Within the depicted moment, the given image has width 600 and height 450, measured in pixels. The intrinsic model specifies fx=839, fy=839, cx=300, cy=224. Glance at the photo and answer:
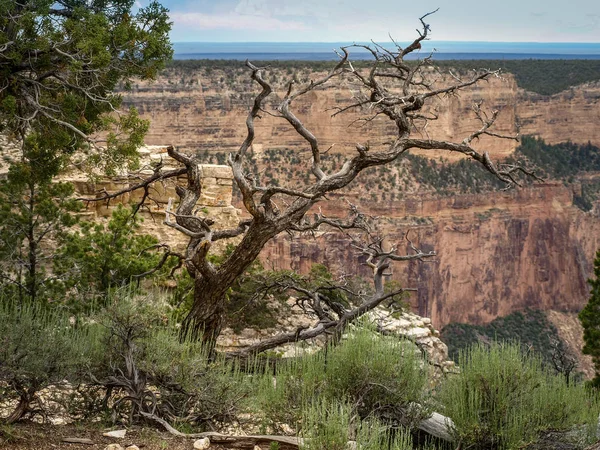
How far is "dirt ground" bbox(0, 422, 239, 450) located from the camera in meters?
7.05

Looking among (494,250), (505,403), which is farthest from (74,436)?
(494,250)

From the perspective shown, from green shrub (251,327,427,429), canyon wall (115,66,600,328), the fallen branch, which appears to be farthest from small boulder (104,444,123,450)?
canyon wall (115,66,600,328)

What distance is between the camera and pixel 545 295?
2427 inches

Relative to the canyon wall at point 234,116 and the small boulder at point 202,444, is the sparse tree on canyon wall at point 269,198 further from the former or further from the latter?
the canyon wall at point 234,116

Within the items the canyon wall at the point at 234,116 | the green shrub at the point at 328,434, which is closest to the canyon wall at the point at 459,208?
the canyon wall at the point at 234,116

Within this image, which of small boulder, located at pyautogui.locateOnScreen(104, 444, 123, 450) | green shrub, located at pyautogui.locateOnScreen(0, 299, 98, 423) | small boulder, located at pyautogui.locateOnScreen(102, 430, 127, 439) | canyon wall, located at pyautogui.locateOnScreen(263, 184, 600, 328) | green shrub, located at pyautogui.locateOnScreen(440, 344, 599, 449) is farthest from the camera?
canyon wall, located at pyautogui.locateOnScreen(263, 184, 600, 328)

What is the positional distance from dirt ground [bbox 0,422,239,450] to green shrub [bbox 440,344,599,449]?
2.34m

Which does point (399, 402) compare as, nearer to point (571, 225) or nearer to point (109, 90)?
point (109, 90)

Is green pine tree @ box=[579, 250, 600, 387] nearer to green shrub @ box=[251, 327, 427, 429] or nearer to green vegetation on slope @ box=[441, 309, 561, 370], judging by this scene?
green shrub @ box=[251, 327, 427, 429]

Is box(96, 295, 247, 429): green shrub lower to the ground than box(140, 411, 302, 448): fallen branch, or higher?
higher

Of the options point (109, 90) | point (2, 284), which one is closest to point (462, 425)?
point (109, 90)

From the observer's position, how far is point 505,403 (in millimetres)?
7836

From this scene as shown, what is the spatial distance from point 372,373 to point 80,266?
607cm

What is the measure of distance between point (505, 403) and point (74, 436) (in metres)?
3.93
